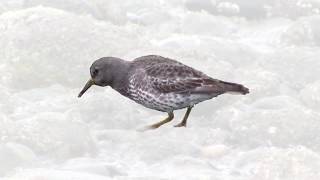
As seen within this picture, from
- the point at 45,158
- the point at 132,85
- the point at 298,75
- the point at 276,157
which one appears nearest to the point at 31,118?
the point at 45,158

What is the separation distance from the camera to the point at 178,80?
13.3 feet

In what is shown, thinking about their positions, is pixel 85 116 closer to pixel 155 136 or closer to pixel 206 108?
pixel 155 136

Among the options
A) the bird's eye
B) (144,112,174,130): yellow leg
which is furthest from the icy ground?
(144,112,174,130): yellow leg

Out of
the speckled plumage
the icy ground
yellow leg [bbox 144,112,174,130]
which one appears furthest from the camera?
the icy ground

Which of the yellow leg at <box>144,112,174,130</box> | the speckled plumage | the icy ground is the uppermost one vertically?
the speckled plumage

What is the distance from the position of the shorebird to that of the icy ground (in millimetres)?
12383

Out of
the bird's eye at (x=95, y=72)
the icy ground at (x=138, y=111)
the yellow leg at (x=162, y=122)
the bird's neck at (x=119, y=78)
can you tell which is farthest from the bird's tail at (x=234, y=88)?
the icy ground at (x=138, y=111)

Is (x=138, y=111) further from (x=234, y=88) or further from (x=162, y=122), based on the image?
(x=162, y=122)

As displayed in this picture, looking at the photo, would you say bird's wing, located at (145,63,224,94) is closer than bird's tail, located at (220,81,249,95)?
No

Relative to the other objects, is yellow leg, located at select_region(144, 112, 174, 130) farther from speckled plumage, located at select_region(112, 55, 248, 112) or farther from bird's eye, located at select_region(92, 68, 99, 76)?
bird's eye, located at select_region(92, 68, 99, 76)

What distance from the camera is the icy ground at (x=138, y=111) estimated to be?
17938mm

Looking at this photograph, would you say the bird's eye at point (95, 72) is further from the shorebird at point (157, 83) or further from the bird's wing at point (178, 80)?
the bird's wing at point (178, 80)

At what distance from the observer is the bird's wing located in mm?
4012

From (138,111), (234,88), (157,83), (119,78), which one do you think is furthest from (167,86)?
(138,111)
